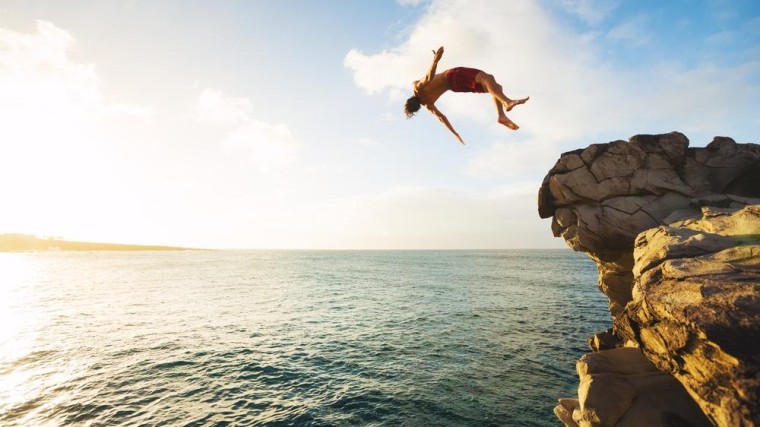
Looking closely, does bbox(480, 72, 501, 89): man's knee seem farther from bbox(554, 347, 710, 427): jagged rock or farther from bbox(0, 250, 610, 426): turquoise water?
bbox(0, 250, 610, 426): turquoise water

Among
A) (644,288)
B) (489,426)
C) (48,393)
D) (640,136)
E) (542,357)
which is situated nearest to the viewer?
(644,288)

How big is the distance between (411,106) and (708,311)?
7.87 meters

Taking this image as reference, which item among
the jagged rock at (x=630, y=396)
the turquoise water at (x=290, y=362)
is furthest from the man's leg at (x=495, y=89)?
the turquoise water at (x=290, y=362)

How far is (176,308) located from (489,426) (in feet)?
118

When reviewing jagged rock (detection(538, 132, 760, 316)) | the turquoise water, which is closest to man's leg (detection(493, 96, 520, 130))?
jagged rock (detection(538, 132, 760, 316))

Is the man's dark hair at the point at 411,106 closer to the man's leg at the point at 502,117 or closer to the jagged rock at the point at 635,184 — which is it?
the man's leg at the point at 502,117

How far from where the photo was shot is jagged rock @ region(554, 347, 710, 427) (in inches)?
326

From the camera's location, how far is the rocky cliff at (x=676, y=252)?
19.0 feet

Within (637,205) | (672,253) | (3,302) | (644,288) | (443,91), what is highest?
(443,91)

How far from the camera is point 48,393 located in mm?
15734

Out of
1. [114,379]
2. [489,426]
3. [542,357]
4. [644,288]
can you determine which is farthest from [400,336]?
[644,288]

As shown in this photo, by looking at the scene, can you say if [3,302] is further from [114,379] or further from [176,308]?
[114,379]

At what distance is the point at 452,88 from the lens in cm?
877

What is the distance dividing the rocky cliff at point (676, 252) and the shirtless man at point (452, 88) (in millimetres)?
5198
